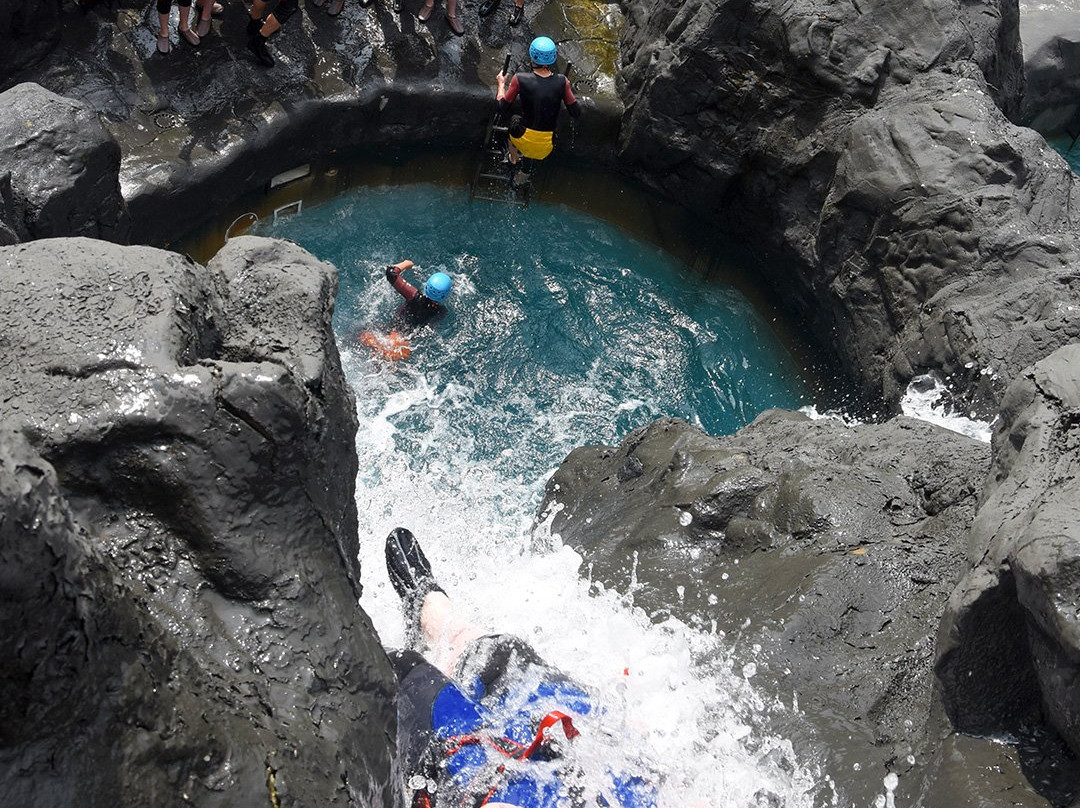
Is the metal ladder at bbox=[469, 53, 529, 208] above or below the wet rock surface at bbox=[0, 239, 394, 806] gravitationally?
below

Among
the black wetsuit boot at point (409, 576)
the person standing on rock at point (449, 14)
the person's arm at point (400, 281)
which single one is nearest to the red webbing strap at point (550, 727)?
the black wetsuit boot at point (409, 576)

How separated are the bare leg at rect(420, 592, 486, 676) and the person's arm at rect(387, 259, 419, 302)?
3142 millimetres

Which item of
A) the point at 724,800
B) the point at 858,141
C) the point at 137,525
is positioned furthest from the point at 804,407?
the point at 137,525

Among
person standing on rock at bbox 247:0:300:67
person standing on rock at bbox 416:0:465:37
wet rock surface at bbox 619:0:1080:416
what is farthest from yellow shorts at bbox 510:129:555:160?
person standing on rock at bbox 247:0:300:67

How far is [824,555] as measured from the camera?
4.25 m

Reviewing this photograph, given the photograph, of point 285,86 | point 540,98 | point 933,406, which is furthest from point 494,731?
point 285,86

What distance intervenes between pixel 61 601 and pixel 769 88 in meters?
6.88

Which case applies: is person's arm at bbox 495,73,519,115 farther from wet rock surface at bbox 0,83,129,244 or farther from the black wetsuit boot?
the black wetsuit boot

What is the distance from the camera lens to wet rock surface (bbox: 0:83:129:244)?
519 centimetres

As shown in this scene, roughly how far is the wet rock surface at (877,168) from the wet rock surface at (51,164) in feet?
14.6

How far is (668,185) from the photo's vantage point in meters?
8.66

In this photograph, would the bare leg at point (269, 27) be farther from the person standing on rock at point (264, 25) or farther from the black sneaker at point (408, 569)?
the black sneaker at point (408, 569)

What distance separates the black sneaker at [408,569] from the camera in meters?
4.90

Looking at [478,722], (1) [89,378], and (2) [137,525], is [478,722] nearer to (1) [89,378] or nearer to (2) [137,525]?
(2) [137,525]
